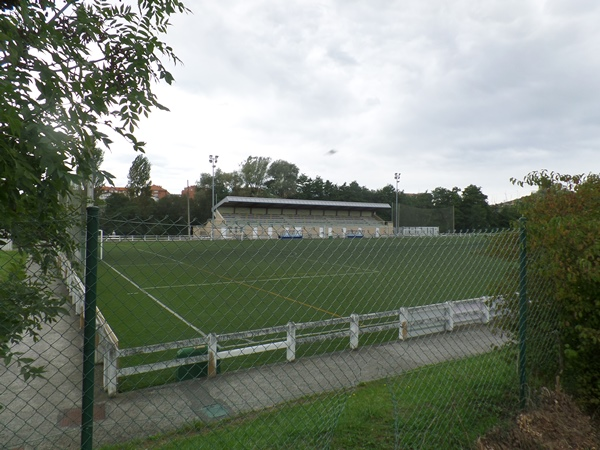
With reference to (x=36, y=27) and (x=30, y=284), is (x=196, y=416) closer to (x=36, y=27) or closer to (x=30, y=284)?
(x=30, y=284)

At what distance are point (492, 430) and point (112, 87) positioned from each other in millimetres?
4014

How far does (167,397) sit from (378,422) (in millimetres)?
2978

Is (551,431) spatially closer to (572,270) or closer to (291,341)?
(572,270)

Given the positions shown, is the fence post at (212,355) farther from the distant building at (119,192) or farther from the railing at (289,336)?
the distant building at (119,192)

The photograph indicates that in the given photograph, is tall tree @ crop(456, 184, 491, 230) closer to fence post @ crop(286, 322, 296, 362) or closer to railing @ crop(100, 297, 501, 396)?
railing @ crop(100, 297, 501, 396)

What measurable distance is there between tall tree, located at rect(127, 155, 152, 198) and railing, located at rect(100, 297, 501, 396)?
68199mm

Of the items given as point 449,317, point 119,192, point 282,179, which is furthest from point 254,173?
point 449,317

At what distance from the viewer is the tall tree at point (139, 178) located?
71.4 m

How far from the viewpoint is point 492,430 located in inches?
140

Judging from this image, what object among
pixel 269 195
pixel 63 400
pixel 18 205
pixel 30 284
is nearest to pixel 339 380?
pixel 63 400

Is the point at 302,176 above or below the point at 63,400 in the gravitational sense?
above

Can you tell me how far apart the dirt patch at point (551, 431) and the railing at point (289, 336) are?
115 centimetres

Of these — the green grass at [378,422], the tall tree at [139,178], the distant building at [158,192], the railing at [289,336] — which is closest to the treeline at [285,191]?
the tall tree at [139,178]

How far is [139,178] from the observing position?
7219 cm
